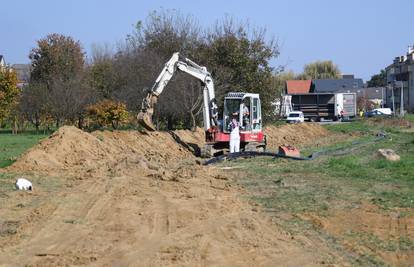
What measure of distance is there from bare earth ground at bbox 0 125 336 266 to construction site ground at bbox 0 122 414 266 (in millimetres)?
19

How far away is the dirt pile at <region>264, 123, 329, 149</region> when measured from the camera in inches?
1563

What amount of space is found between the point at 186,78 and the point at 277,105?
12263mm

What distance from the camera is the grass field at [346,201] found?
31.6 feet

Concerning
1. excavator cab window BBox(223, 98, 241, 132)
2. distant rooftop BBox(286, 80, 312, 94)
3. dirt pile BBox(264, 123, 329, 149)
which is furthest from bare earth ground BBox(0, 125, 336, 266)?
distant rooftop BBox(286, 80, 312, 94)

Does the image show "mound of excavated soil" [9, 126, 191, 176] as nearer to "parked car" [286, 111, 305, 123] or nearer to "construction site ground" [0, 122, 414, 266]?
"construction site ground" [0, 122, 414, 266]

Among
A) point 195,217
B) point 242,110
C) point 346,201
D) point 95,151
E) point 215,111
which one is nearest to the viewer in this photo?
point 195,217

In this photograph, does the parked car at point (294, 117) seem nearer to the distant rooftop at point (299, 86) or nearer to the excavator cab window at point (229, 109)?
the excavator cab window at point (229, 109)

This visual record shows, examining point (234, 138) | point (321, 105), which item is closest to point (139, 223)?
point (234, 138)

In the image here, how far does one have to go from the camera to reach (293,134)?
146ft

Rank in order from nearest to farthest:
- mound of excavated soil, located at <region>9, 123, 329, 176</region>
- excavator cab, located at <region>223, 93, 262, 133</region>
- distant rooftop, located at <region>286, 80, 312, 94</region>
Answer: mound of excavated soil, located at <region>9, 123, 329, 176</region> → excavator cab, located at <region>223, 93, 262, 133</region> → distant rooftop, located at <region>286, 80, 312, 94</region>

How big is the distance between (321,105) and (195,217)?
66202 mm

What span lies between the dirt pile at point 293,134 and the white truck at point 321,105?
75.3 ft

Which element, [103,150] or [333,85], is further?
[333,85]

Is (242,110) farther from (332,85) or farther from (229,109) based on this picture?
(332,85)
